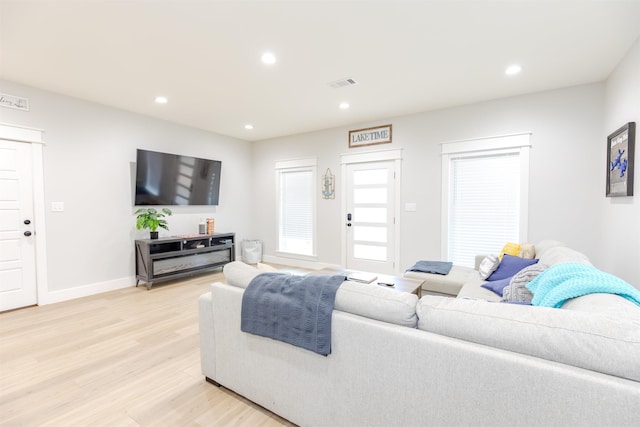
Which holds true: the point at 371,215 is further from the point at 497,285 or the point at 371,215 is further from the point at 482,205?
the point at 497,285

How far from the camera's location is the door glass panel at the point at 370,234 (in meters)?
4.94

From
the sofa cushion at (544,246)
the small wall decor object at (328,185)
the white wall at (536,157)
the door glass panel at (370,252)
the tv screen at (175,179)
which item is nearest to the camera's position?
the sofa cushion at (544,246)

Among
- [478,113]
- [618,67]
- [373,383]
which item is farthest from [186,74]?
[618,67]

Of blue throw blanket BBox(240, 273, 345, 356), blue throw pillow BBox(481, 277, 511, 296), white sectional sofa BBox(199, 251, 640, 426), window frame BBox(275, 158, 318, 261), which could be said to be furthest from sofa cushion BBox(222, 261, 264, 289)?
window frame BBox(275, 158, 318, 261)

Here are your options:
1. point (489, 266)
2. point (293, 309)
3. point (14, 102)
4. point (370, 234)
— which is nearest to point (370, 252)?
point (370, 234)

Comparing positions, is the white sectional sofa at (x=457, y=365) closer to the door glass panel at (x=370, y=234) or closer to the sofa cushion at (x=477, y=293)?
the sofa cushion at (x=477, y=293)

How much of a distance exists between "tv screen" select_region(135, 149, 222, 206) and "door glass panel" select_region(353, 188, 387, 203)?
8.65 feet

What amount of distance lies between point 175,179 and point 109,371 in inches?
130

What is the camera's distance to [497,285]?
2.66 metres

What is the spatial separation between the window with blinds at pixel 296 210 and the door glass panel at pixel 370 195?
0.94m

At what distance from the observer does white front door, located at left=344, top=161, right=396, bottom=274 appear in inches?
190

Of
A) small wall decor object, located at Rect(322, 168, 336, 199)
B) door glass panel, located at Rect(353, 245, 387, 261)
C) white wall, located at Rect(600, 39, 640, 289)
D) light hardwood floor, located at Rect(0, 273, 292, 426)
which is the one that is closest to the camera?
light hardwood floor, located at Rect(0, 273, 292, 426)

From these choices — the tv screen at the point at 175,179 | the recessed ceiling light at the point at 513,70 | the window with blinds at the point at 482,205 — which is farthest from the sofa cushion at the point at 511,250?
the tv screen at the point at 175,179

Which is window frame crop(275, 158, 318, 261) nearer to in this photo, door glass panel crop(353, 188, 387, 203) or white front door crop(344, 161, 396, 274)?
white front door crop(344, 161, 396, 274)
